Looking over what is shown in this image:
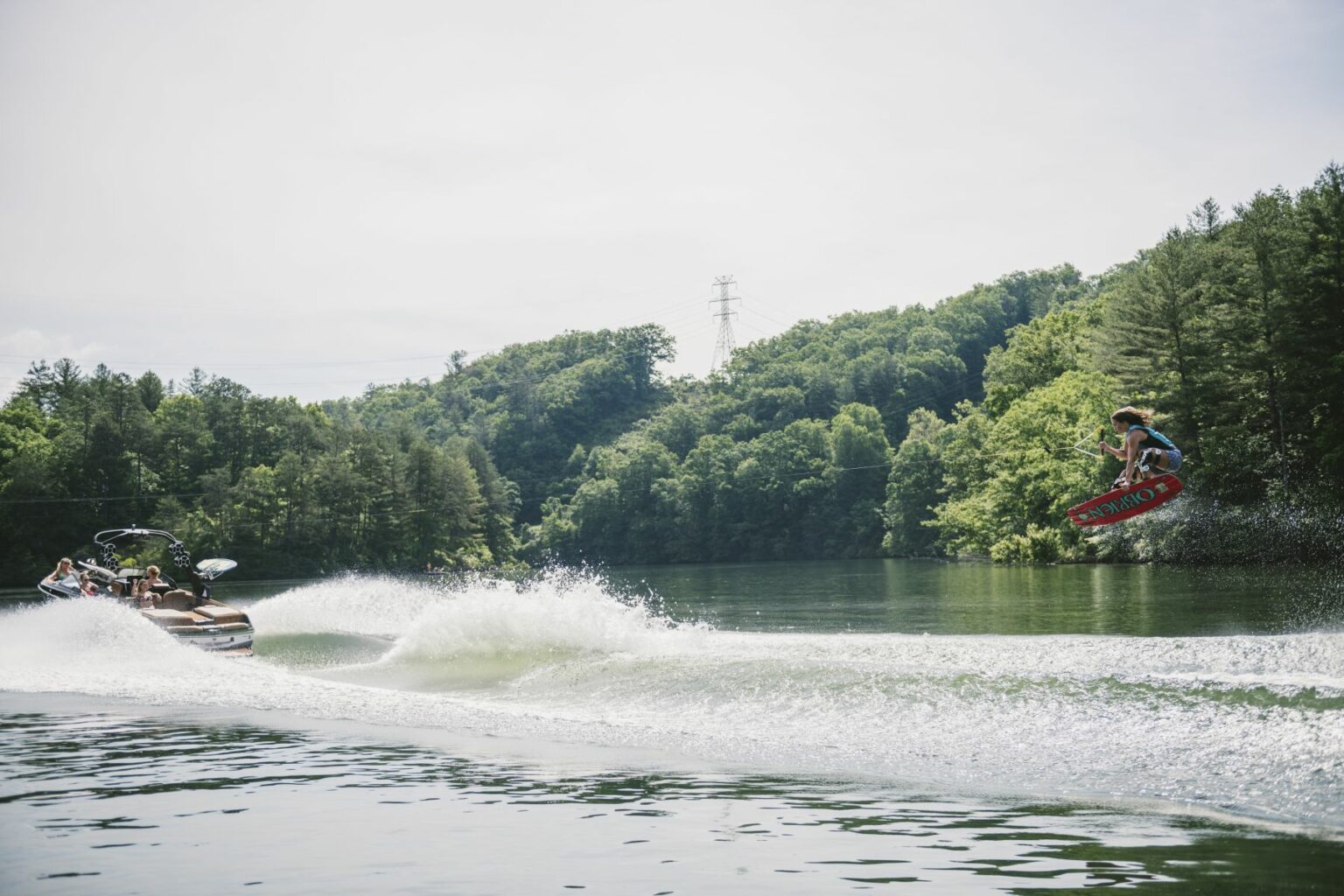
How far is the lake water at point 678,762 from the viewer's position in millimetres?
8500

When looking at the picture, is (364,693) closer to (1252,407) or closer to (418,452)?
(1252,407)

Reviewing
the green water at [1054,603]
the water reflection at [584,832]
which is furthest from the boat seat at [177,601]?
the green water at [1054,603]

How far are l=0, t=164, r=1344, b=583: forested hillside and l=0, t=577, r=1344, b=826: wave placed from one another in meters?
36.6

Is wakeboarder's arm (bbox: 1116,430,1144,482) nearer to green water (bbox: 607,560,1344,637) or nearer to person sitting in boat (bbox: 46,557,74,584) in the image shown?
green water (bbox: 607,560,1344,637)

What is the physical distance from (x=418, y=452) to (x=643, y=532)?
107 ft

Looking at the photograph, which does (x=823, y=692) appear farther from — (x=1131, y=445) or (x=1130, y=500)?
(x=1130, y=500)

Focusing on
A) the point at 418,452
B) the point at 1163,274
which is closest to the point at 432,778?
the point at 1163,274

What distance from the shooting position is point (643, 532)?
14638 cm

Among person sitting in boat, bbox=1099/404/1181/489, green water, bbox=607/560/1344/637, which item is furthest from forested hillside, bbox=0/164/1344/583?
person sitting in boat, bbox=1099/404/1181/489

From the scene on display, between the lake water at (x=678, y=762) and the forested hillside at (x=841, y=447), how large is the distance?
31.5 m

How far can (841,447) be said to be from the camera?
142 meters

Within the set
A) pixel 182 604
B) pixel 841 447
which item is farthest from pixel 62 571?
pixel 841 447

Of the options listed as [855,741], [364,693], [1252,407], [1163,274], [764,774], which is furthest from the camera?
[1163,274]

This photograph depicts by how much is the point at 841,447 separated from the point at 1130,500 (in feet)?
399
